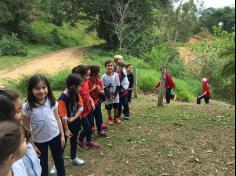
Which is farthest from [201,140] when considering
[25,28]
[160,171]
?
[25,28]

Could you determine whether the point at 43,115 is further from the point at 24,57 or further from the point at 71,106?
the point at 24,57

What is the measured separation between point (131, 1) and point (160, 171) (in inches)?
814

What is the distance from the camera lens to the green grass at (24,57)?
21.0 meters

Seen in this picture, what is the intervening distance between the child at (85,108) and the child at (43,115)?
1.14 meters

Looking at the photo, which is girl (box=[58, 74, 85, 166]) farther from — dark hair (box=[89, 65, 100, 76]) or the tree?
the tree

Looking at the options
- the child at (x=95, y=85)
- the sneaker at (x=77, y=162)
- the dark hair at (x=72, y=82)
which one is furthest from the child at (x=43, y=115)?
the child at (x=95, y=85)

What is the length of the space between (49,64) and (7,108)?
1829 cm

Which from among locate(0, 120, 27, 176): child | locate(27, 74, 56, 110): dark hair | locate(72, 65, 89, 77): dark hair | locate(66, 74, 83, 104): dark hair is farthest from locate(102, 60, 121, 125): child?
locate(0, 120, 27, 176): child

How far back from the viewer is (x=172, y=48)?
81.2 ft

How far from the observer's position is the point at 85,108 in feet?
18.3

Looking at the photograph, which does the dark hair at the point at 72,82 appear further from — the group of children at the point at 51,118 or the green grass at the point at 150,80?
the green grass at the point at 150,80

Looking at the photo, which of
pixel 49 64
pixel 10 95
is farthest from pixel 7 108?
pixel 49 64

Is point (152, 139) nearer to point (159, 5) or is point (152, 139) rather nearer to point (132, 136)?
point (132, 136)

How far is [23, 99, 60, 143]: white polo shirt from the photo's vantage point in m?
4.12
